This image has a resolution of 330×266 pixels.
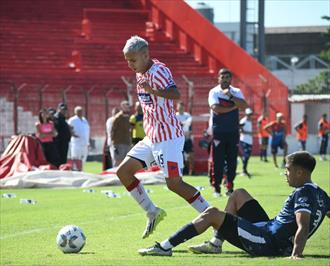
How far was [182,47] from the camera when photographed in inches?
1881

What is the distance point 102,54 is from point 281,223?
119ft

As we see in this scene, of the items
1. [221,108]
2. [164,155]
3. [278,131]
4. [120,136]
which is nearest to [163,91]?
[164,155]

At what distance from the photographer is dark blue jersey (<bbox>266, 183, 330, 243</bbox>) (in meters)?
9.31

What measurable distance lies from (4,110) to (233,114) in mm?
19483

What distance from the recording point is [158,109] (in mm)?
11023

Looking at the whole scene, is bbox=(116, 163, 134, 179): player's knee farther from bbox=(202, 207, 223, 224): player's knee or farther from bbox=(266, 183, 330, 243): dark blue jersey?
bbox=(266, 183, 330, 243): dark blue jersey

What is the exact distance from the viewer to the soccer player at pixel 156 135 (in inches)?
426

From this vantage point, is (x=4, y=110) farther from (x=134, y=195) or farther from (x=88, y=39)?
(x=134, y=195)

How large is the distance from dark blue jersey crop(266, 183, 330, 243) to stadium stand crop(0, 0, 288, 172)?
27.5m

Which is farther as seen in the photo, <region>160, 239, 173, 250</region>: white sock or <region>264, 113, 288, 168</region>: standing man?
<region>264, 113, 288, 168</region>: standing man

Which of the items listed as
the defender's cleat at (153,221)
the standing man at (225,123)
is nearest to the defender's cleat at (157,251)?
the defender's cleat at (153,221)

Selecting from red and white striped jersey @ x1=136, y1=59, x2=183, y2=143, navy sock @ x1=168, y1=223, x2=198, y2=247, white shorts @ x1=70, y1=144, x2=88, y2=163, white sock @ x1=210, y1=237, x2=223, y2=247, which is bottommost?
white shorts @ x1=70, y1=144, x2=88, y2=163

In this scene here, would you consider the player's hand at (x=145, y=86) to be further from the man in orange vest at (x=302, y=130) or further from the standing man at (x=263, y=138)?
the man in orange vest at (x=302, y=130)

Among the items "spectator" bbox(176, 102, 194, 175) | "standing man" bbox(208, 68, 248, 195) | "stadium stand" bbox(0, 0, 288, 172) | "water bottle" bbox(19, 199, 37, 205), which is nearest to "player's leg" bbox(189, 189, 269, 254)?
"standing man" bbox(208, 68, 248, 195)
